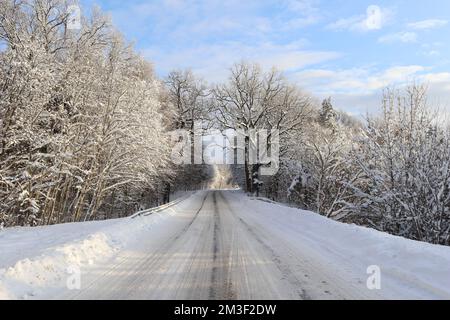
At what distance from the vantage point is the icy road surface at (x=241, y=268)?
21.4 ft

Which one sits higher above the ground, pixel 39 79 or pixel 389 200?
pixel 39 79

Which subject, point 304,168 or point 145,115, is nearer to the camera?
point 145,115

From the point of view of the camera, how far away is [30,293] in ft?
20.7

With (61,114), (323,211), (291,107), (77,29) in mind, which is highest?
(77,29)

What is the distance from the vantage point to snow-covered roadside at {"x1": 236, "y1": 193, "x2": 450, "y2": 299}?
6.73m

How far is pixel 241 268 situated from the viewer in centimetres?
845

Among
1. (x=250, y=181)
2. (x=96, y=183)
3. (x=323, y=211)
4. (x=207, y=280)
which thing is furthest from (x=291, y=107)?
(x=207, y=280)

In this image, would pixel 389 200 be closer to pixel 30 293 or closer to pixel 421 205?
pixel 421 205

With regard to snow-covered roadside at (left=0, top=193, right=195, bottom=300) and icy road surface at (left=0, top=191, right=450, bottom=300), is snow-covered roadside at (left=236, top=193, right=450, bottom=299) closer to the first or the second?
icy road surface at (left=0, top=191, right=450, bottom=300)

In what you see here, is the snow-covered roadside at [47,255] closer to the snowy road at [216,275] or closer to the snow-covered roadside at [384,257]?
the snowy road at [216,275]

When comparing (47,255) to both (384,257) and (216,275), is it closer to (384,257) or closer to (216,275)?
(216,275)

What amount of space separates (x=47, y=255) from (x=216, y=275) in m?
3.54

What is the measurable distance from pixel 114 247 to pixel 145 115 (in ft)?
55.0

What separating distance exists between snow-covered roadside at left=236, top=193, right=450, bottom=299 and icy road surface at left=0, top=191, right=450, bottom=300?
0.02 m
